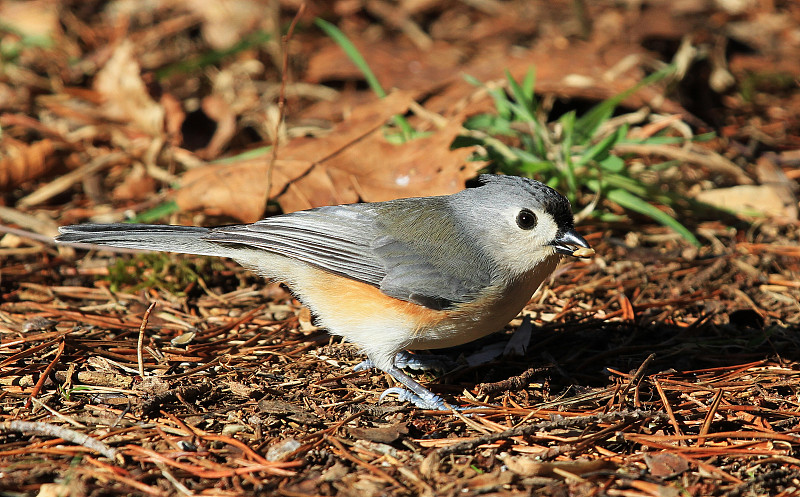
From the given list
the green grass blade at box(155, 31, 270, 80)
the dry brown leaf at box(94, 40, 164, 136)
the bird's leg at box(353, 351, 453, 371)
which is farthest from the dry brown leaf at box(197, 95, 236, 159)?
the bird's leg at box(353, 351, 453, 371)

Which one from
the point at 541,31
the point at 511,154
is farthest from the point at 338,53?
the point at 511,154

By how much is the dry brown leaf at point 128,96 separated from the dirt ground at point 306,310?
0.02 meters

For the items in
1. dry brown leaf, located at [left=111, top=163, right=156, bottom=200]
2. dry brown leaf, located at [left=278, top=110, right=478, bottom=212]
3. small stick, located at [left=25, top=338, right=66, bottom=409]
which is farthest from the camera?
dry brown leaf, located at [left=111, top=163, right=156, bottom=200]

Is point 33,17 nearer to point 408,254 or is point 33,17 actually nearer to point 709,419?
point 408,254

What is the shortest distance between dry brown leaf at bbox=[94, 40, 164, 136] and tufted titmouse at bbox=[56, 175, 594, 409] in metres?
2.30

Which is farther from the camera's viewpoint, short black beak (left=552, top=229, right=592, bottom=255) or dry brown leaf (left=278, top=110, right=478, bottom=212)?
dry brown leaf (left=278, top=110, right=478, bottom=212)

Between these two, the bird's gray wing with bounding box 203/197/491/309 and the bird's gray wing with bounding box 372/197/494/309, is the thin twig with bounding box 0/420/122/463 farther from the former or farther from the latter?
the bird's gray wing with bounding box 372/197/494/309

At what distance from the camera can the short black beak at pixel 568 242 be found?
10.8 ft

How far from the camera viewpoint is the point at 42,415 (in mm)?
2936

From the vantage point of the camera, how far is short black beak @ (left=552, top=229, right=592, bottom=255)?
330 cm

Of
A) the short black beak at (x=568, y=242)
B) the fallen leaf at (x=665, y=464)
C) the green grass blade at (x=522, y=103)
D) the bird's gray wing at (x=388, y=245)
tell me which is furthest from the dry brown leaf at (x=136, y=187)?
the fallen leaf at (x=665, y=464)

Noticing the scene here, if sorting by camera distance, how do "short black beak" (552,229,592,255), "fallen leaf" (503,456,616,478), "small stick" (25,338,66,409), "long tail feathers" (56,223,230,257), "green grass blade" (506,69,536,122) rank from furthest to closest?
"green grass blade" (506,69,536,122) < "long tail feathers" (56,223,230,257) < "short black beak" (552,229,592,255) < "small stick" (25,338,66,409) < "fallen leaf" (503,456,616,478)

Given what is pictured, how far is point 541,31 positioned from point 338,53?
204 cm

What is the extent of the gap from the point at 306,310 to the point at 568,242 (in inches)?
60.2
